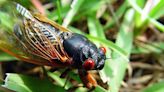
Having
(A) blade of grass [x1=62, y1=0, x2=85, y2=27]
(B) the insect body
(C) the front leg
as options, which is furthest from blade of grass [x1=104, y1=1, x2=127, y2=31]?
(C) the front leg

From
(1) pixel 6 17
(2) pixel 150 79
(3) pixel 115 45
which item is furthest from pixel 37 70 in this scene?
(2) pixel 150 79

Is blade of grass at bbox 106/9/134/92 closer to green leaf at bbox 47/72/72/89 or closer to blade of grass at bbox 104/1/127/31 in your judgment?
blade of grass at bbox 104/1/127/31

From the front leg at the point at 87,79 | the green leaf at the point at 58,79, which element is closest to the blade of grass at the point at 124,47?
the front leg at the point at 87,79

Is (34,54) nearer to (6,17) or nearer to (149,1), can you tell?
(6,17)

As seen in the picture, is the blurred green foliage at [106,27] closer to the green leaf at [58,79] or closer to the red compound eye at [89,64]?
the green leaf at [58,79]

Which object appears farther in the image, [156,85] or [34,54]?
[156,85]

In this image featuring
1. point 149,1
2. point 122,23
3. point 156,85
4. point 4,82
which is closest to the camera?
point 4,82

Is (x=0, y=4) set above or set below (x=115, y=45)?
above

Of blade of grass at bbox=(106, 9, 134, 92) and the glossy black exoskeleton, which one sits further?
blade of grass at bbox=(106, 9, 134, 92)
